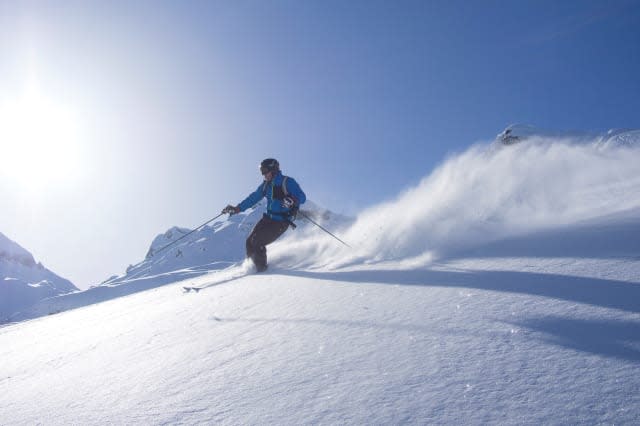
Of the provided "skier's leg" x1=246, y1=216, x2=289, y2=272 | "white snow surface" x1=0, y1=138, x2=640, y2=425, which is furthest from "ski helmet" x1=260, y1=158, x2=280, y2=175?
"white snow surface" x1=0, y1=138, x2=640, y2=425

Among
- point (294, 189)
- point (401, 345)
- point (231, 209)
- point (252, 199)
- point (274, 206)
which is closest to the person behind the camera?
point (401, 345)

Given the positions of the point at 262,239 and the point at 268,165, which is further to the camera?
the point at 268,165

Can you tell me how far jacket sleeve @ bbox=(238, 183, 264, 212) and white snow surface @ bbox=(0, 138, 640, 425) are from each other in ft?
12.4

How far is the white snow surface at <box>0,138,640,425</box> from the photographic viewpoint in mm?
1586

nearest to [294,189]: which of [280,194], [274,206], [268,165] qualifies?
[280,194]

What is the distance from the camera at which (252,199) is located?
9.58 meters

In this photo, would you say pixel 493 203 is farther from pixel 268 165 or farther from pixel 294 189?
pixel 268 165

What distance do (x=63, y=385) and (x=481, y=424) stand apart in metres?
2.94

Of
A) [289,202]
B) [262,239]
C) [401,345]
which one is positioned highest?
[289,202]

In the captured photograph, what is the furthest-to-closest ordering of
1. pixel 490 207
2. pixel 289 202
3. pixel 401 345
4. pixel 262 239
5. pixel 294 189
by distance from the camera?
pixel 294 189 → pixel 262 239 → pixel 289 202 → pixel 490 207 → pixel 401 345

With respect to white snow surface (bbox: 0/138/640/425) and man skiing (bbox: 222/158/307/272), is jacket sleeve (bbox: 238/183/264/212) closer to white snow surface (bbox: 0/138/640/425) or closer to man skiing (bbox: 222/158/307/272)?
man skiing (bbox: 222/158/307/272)

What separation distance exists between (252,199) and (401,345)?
7.73 m

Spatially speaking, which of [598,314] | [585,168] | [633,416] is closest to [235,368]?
[633,416]

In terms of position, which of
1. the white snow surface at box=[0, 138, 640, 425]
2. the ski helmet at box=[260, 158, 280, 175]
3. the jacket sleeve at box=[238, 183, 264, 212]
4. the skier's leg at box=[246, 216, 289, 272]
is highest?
the ski helmet at box=[260, 158, 280, 175]
